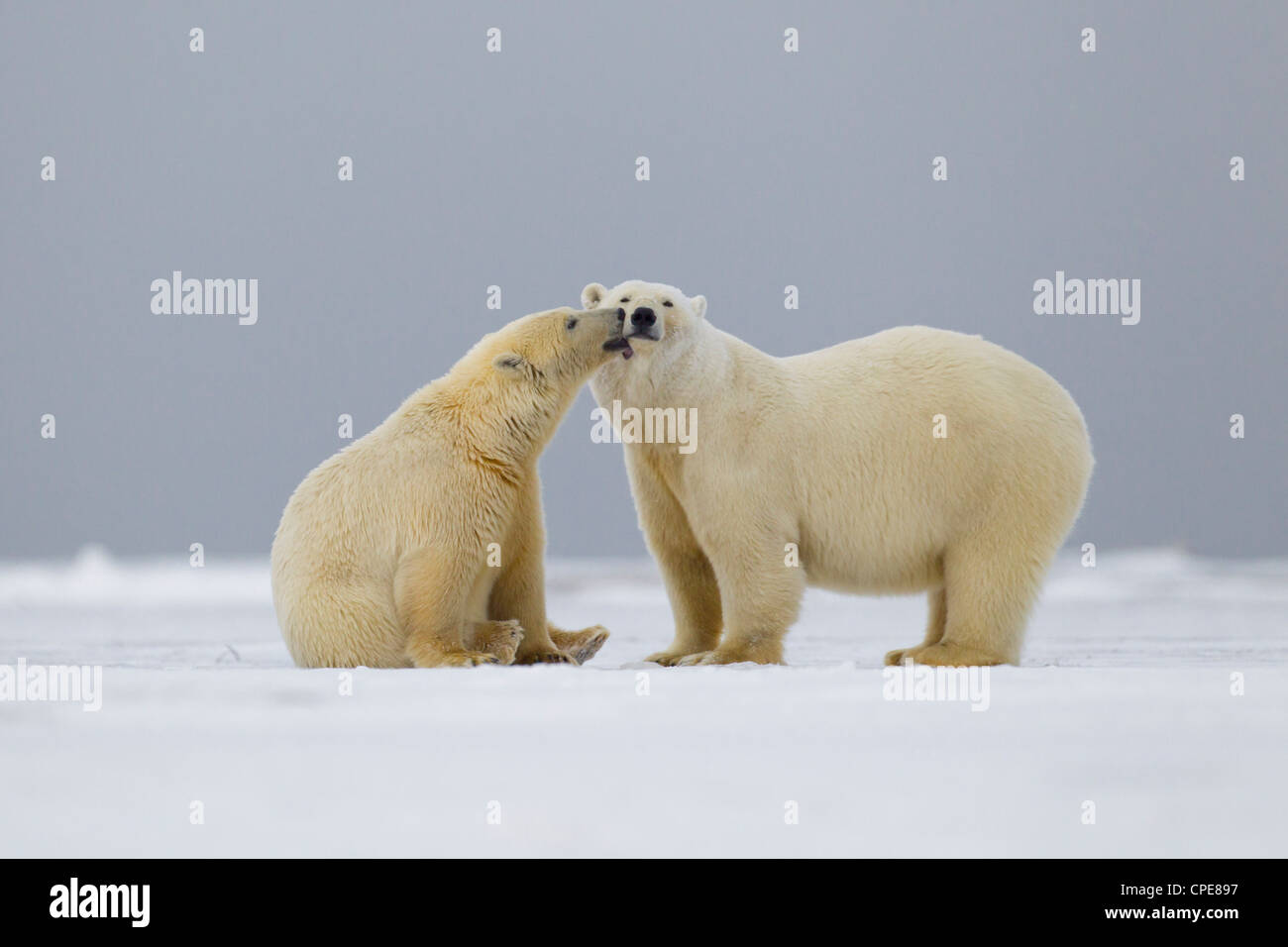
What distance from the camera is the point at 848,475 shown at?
574cm

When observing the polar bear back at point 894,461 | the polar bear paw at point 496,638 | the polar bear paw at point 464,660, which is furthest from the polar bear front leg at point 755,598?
the polar bear paw at point 464,660

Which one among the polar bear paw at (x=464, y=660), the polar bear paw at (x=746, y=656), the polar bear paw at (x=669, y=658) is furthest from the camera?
the polar bear paw at (x=669, y=658)

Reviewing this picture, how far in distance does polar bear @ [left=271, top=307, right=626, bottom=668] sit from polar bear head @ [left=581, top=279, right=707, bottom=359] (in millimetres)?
77

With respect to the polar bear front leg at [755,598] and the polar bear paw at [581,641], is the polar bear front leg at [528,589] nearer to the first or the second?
the polar bear paw at [581,641]

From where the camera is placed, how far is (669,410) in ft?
18.6

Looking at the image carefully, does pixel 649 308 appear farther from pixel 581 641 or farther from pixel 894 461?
pixel 581 641

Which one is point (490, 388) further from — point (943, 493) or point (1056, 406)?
point (1056, 406)

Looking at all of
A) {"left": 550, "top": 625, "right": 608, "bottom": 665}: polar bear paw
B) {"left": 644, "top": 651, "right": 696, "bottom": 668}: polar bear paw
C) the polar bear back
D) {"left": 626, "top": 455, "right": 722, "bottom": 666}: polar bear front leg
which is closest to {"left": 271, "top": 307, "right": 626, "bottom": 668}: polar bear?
{"left": 550, "top": 625, "right": 608, "bottom": 665}: polar bear paw

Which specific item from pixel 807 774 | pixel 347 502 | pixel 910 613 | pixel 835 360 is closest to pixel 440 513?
pixel 347 502

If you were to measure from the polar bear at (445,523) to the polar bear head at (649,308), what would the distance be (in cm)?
8

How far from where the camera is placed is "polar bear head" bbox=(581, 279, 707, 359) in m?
5.61

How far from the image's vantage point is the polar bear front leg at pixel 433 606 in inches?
208

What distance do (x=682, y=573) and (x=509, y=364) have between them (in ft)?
3.68

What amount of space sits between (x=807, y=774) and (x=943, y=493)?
239cm
